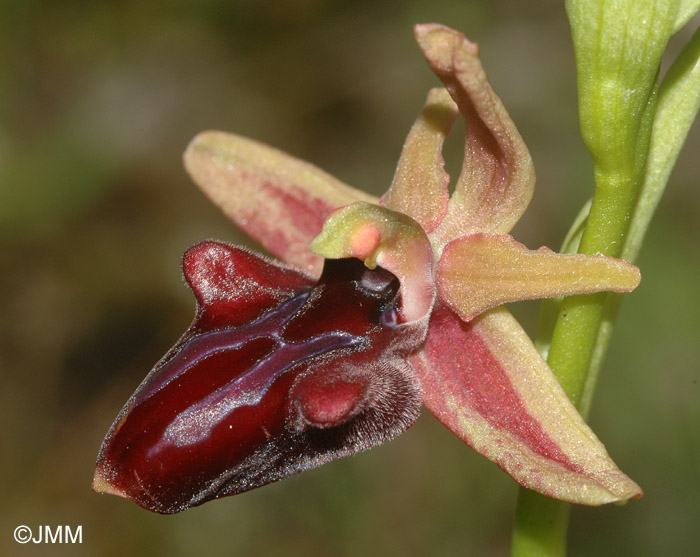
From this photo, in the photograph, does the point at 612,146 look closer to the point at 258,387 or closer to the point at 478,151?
the point at 478,151

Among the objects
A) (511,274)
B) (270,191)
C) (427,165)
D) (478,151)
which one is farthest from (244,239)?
(511,274)

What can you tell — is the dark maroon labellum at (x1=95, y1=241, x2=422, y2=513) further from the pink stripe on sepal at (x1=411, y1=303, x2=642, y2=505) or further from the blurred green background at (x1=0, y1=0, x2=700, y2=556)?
the blurred green background at (x1=0, y1=0, x2=700, y2=556)

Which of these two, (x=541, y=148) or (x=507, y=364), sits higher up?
(x=541, y=148)

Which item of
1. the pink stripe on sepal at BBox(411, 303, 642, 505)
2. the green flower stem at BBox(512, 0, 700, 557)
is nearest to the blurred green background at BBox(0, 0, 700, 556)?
the green flower stem at BBox(512, 0, 700, 557)

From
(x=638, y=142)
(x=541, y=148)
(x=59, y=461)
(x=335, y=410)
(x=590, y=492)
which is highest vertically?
(x=541, y=148)

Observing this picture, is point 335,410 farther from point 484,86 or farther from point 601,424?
point 601,424

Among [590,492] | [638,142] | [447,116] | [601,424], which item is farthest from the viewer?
[601,424]

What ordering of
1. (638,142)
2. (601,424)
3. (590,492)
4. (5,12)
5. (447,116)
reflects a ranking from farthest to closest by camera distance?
(5,12), (601,424), (447,116), (638,142), (590,492)

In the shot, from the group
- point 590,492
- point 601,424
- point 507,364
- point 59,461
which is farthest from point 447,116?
point 59,461
